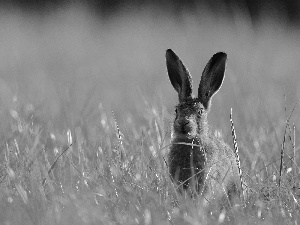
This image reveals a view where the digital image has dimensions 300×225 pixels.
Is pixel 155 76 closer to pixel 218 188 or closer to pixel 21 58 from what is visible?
pixel 21 58

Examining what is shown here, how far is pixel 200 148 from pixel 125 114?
2.45 meters

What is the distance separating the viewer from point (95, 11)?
11328mm

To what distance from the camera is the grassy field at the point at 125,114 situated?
3049mm

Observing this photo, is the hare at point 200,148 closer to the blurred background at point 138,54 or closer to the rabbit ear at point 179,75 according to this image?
the rabbit ear at point 179,75

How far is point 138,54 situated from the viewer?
30.4ft

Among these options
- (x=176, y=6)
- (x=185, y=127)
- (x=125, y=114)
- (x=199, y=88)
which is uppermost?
(x=176, y=6)

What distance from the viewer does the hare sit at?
3516 mm

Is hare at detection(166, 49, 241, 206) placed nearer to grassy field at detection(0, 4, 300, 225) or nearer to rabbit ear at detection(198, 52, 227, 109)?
rabbit ear at detection(198, 52, 227, 109)

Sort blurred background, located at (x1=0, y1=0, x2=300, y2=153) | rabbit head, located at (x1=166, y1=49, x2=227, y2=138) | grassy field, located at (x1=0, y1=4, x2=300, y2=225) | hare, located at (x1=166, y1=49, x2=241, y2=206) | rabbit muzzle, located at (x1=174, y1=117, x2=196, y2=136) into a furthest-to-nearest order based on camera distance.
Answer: blurred background, located at (x1=0, y1=0, x2=300, y2=153), rabbit head, located at (x1=166, y1=49, x2=227, y2=138), rabbit muzzle, located at (x1=174, y1=117, x2=196, y2=136), hare, located at (x1=166, y1=49, x2=241, y2=206), grassy field, located at (x1=0, y1=4, x2=300, y2=225)

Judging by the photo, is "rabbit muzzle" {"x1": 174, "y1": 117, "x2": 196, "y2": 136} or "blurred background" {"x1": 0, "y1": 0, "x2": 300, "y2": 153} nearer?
"rabbit muzzle" {"x1": 174, "y1": 117, "x2": 196, "y2": 136}

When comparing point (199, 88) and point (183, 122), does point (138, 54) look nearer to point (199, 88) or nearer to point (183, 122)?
point (199, 88)

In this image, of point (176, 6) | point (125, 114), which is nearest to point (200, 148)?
point (125, 114)

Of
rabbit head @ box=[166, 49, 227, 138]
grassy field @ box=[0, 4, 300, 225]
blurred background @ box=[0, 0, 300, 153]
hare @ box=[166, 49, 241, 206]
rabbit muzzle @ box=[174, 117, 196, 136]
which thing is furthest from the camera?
blurred background @ box=[0, 0, 300, 153]

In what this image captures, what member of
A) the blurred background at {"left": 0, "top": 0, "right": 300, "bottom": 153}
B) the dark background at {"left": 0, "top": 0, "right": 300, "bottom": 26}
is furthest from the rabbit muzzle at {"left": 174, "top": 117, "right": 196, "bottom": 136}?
the dark background at {"left": 0, "top": 0, "right": 300, "bottom": 26}
